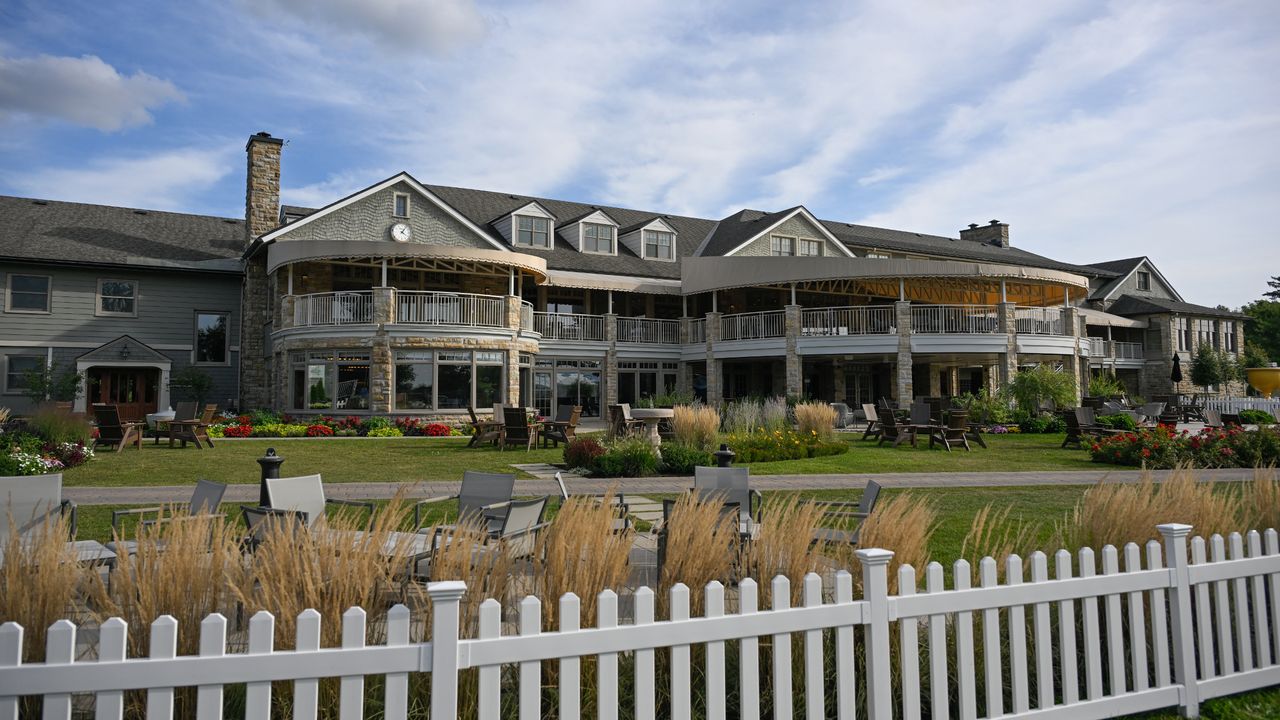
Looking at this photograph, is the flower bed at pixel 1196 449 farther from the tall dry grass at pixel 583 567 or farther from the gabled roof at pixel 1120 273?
the gabled roof at pixel 1120 273

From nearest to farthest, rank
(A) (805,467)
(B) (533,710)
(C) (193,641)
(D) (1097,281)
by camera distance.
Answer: (B) (533,710) < (C) (193,641) < (A) (805,467) < (D) (1097,281)

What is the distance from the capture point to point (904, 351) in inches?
945

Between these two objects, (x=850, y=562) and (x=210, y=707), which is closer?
(x=210, y=707)

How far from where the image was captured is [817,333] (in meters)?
25.8

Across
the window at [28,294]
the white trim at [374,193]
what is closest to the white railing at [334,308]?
the white trim at [374,193]

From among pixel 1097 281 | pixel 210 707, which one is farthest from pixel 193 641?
pixel 1097 281

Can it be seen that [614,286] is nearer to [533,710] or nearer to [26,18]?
[26,18]

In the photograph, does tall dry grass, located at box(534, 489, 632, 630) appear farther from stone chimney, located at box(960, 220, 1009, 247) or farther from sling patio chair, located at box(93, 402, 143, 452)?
stone chimney, located at box(960, 220, 1009, 247)

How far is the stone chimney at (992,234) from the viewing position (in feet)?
142

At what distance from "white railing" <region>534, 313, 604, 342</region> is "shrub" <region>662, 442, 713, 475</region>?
1419 cm

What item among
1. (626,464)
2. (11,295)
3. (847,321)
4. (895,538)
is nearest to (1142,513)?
(895,538)

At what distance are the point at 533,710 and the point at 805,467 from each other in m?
11.1

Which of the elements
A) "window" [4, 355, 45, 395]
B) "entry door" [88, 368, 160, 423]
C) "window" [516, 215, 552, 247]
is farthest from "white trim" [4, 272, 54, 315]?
"window" [516, 215, 552, 247]

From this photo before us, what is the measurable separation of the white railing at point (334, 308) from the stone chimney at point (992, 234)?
113 ft
